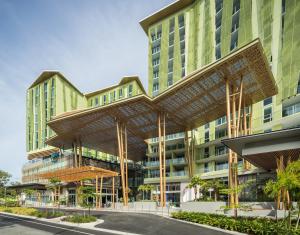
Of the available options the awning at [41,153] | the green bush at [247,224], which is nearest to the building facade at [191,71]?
the awning at [41,153]

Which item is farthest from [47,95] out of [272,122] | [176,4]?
[272,122]

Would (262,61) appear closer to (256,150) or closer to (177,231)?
(256,150)

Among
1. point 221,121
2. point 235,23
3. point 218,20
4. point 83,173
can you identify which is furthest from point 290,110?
point 83,173

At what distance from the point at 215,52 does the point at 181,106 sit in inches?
962

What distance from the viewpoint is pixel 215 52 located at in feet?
229

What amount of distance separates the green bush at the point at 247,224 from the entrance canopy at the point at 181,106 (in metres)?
19.3

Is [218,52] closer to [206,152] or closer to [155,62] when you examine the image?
[155,62]

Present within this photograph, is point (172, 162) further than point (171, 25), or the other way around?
point (171, 25)

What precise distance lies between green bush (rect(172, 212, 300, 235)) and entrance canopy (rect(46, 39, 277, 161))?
63.2ft

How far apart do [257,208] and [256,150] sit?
8227 millimetres

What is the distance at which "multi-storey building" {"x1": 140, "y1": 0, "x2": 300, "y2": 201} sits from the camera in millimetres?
50312

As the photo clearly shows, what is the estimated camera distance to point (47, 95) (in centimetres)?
10394

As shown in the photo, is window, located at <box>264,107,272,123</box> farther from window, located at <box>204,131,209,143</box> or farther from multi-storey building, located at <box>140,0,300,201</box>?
window, located at <box>204,131,209,143</box>

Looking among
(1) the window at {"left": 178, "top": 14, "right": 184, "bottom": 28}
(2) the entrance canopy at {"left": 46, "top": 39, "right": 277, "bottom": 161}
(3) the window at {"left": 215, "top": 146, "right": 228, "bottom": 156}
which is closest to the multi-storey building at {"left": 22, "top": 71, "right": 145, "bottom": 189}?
(1) the window at {"left": 178, "top": 14, "right": 184, "bottom": 28}
